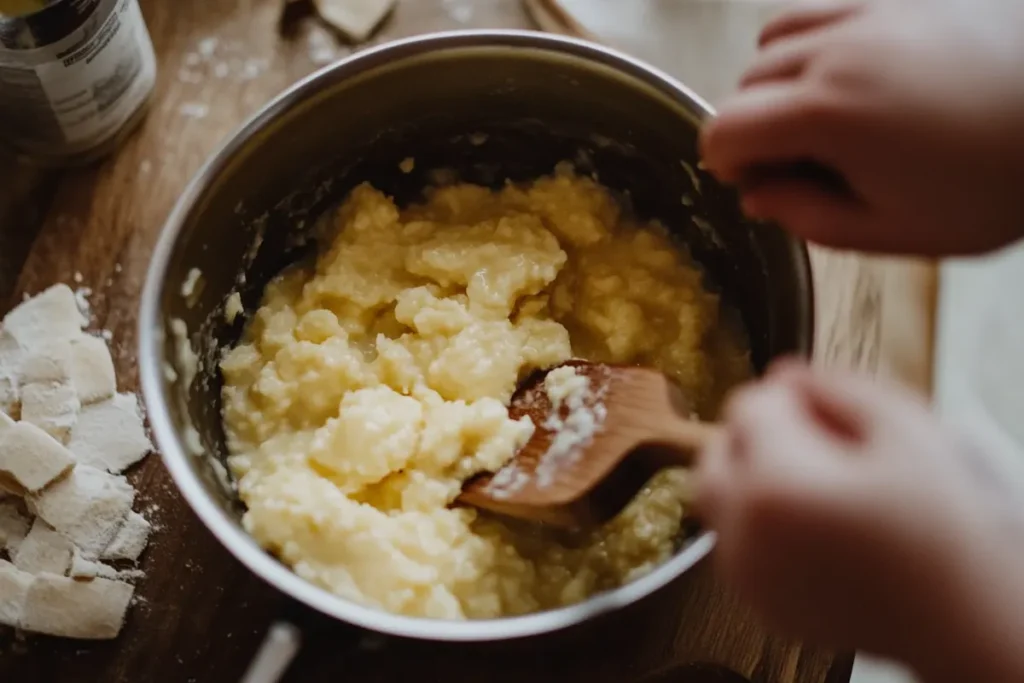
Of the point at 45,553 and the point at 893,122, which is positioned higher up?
the point at 893,122

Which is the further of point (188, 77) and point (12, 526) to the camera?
point (188, 77)

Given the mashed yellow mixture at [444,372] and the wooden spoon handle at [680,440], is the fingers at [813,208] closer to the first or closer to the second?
the wooden spoon handle at [680,440]

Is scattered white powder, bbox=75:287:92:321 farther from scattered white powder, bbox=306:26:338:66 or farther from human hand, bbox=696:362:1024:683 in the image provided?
human hand, bbox=696:362:1024:683

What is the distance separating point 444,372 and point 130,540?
1.19 feet

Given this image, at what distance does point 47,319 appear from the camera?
1.16 m

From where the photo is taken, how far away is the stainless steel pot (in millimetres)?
943

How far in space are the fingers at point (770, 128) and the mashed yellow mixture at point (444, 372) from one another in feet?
1.08

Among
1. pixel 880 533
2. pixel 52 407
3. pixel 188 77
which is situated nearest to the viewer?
pixel 880 533

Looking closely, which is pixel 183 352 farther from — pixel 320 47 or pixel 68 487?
pixel 320 47

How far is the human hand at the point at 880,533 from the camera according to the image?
0.60 metres

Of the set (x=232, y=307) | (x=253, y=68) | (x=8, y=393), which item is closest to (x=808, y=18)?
(x=232, y=307)

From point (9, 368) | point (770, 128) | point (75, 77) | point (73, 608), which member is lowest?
point (73, 608)

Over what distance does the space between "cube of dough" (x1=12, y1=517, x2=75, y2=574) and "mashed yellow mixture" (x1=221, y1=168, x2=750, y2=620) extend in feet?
0.61

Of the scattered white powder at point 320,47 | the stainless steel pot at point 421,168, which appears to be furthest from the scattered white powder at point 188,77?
the stainless steel pot at point 421,168
